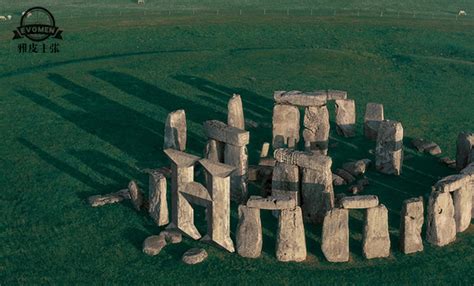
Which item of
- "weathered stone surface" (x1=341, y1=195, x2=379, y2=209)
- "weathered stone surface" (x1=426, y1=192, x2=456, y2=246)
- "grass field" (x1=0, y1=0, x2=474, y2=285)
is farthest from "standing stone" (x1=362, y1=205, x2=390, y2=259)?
"weathered stone surface" (x1=426, y1=192, x2=456, y2=246)

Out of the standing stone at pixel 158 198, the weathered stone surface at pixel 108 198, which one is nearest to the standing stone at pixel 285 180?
the standing stone at pixel 158 198

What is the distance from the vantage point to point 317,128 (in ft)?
77.6

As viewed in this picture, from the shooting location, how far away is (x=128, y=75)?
31797 millimetres

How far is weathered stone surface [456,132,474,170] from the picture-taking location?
21.6 metres

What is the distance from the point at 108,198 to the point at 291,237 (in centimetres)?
571

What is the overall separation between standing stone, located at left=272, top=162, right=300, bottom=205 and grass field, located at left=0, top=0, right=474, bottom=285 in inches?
37.0

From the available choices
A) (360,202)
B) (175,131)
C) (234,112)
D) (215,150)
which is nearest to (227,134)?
(215,150)

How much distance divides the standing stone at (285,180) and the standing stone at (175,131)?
17.0ft

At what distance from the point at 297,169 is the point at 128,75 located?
14810 mm

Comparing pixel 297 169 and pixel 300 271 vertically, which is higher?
pixel 297 169

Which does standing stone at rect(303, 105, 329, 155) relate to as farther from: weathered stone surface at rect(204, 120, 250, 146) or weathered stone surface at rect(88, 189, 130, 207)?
weathered stone surface at rect(88, 189, 130, 207)

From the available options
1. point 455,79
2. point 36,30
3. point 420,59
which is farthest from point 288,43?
point 36,30

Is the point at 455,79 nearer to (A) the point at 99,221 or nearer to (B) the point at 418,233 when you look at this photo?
(B) the point at 418,233

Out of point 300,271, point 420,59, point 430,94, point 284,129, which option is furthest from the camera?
point 420,59
